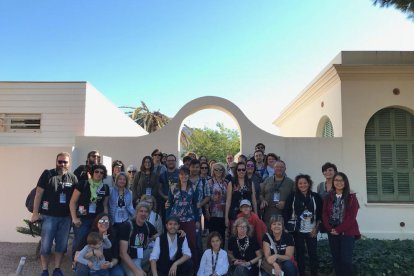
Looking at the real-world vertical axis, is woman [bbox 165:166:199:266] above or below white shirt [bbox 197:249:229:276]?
above

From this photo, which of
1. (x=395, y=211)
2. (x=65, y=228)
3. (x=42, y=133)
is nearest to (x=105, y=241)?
(x=65, y=228)

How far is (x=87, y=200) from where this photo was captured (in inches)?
203

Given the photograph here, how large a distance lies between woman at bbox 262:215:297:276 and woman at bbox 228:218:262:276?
0.13 m

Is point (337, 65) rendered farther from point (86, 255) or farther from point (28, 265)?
point (28, 265)

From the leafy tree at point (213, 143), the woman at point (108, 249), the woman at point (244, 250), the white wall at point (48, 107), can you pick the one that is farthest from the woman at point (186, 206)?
the leafy tree at point (213, 143)

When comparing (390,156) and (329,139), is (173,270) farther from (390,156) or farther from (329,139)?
(390,156)

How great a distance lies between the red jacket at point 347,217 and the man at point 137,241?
248 cm

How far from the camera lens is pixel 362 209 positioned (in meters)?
8.70

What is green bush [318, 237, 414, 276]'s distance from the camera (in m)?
5.66

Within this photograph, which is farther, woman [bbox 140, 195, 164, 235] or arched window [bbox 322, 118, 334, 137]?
arched window [bbox 322, 118, 334, 137]

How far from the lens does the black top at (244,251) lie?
496 centimetres

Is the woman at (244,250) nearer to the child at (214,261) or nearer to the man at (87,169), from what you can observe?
the child at (214,261)

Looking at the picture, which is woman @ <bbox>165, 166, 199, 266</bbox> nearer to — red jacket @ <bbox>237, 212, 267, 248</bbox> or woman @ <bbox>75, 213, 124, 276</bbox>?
red jacket @ <bbox>237, 212, 267, 248</bbox>

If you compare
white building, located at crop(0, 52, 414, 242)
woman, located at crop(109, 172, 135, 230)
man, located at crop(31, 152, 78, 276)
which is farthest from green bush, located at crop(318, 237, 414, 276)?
man, located at crop(31, 152, 78, 276)
